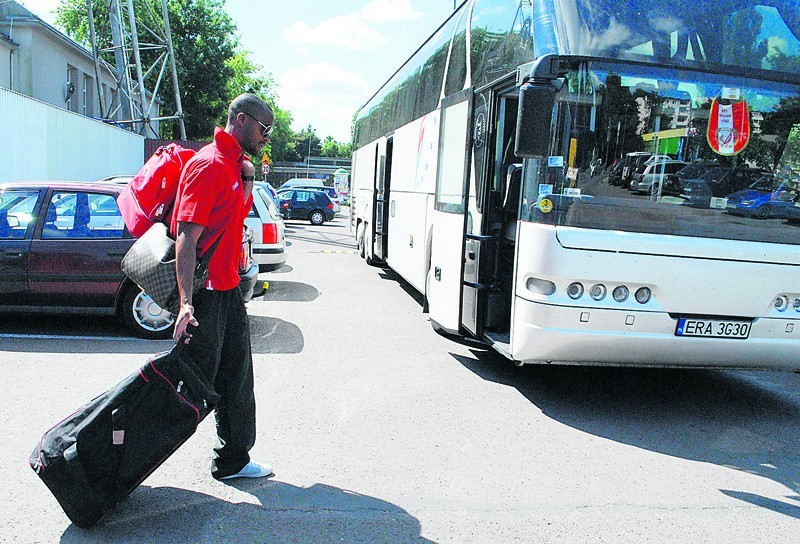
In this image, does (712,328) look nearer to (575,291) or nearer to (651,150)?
(575,291)

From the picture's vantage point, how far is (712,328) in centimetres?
548

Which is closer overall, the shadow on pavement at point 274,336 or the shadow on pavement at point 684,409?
the shadow on pavement at point 684,409

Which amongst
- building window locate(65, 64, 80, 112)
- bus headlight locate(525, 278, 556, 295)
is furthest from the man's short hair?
building window locate(65, 64, 80, 112)

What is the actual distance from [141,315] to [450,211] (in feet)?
11.3

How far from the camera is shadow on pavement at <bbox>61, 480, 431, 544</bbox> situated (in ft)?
11.3

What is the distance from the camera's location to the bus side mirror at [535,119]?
16.6 ft

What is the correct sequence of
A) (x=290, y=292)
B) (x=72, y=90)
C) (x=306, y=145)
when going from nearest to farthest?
(x=290, y=292) → (x=72, y=90) → (x=306, y=145)

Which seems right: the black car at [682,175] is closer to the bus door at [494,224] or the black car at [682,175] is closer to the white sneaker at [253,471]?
the bus door at [494,224]

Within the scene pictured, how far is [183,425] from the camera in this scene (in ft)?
11.6

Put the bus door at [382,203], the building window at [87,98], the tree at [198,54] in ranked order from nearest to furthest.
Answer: the bus door at [382,203]
the building window at [87,98]
the tree at [198,54]

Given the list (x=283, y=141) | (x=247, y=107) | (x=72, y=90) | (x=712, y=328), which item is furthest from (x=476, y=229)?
(x=283, y=141)

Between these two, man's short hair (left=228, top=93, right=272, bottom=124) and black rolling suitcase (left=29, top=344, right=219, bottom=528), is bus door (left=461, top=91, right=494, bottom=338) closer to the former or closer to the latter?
man's short hair (left=228, top=93, right=272, bottom=124)

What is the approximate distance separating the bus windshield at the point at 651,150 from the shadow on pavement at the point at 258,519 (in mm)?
2619

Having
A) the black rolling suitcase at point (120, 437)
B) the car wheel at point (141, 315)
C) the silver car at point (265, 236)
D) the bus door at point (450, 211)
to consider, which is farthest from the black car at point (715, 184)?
the silver car at point (265, 236)
